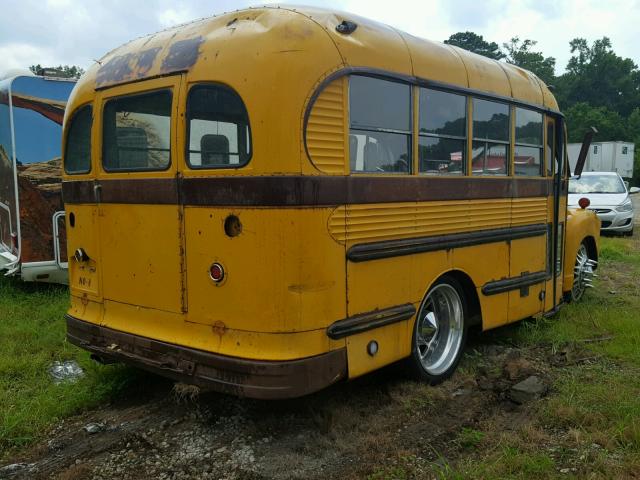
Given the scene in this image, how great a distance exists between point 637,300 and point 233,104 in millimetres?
6065

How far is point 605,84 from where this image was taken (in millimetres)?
78438

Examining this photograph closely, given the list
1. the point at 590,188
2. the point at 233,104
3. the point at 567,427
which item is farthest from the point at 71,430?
the point at 590,188

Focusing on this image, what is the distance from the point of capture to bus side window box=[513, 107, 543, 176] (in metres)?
5.61

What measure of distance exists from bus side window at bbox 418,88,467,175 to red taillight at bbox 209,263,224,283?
1648mm

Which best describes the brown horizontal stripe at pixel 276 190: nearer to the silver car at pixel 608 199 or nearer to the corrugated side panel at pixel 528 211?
the corrugated side panel at pixel 528 211

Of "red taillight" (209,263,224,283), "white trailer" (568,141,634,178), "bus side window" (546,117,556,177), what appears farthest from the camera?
"white trailer" (568,141,634,178)

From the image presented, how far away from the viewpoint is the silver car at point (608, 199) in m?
14.7

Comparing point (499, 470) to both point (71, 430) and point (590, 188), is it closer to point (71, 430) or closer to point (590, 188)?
point (71, 430)

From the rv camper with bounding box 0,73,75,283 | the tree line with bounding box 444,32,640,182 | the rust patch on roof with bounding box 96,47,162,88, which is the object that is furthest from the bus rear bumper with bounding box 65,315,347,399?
the tree line with bounding box 444,32,640,182

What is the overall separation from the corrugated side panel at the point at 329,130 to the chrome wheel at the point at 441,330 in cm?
158

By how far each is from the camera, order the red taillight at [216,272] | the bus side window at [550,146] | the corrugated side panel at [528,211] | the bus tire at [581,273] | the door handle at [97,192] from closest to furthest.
Answer: the red taillight at [216,272], the door handle at [97,192], the corrugated side panel at [528,211], the bus side window at [550,146], the bus tire at [581,273]

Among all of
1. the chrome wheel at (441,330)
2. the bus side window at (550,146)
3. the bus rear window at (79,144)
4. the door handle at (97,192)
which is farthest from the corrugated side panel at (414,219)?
the bus rear window at (79,144)

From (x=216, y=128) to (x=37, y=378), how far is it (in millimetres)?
2790

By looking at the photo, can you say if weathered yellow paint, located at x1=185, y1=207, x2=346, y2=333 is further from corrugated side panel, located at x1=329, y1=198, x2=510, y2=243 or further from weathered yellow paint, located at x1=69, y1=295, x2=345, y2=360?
corrugated side panel, located at x1=329, y1=198, x2=510, y2=243
